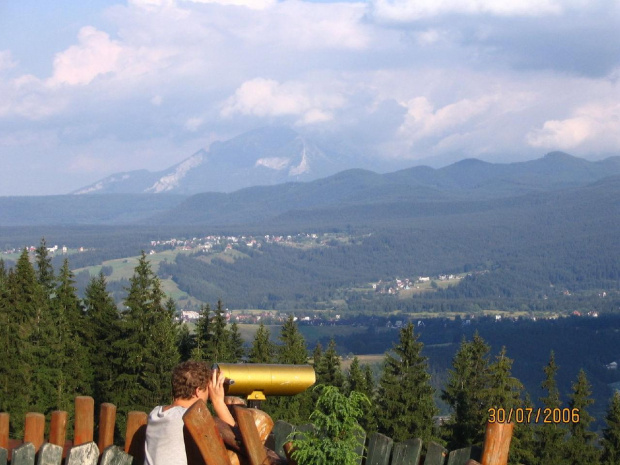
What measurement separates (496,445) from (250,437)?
6.85ft

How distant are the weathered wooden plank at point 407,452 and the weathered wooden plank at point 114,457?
7.99 ft

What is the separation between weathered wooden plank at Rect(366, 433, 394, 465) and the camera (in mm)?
8984

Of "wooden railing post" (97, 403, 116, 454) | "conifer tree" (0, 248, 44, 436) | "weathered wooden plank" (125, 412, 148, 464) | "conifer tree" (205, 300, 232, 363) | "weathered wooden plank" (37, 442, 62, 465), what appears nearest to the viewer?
"weathered wooden plank" (37, 442, 62, 465)

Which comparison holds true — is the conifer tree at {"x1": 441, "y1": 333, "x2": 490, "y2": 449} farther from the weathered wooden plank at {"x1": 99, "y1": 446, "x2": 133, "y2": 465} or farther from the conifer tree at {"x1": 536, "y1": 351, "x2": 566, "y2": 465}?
the weathered wooden plank at {"x1": 99, "y1": 446, "x2": 133, "y2": 465}

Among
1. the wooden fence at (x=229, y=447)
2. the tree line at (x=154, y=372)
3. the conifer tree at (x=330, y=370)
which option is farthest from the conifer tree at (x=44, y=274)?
the wooden fence at (x=229, y=447)

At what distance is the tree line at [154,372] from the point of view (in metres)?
39.6

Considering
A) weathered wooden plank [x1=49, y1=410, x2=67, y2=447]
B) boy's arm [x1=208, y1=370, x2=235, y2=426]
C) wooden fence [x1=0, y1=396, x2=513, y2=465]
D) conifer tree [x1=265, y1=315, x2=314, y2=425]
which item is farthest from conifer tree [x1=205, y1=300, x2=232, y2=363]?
boy's arm [x1=208, y1=370, x2=235, y2=426]

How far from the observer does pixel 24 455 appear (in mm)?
9359

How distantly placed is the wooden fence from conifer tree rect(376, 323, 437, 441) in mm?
37000

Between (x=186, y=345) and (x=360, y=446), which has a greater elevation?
(x=360, y=446)

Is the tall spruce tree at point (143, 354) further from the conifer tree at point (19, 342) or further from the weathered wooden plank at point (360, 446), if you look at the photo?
the weathered wooden plank at point (360, 446)

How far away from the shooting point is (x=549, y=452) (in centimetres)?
4616

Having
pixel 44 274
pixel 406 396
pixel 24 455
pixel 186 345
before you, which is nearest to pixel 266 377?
pixel 24 455

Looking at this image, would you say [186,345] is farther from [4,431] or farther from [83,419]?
[83,419]
